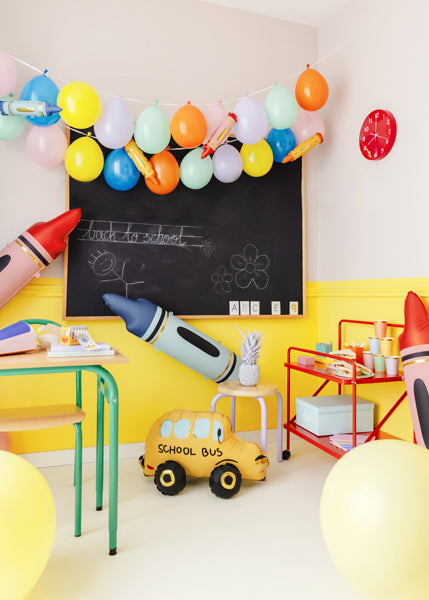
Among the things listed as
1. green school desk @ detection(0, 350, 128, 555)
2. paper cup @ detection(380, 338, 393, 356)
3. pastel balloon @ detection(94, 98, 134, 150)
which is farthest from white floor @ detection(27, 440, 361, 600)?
pastel balloon @ detection(94, 98, 134, 150)

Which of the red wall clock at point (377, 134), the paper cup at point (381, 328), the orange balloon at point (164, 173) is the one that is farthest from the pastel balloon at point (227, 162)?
the paper cup at point (381, 328)

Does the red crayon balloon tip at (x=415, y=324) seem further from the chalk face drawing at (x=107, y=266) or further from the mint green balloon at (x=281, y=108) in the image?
the chalk face drawing at (x=107, y=266)

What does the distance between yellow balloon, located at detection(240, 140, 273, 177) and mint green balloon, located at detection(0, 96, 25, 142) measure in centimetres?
127

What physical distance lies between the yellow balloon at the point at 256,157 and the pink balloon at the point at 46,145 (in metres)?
1.06

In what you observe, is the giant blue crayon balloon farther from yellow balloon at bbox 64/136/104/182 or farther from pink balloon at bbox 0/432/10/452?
pink balloon at bbox 0/432/10/452

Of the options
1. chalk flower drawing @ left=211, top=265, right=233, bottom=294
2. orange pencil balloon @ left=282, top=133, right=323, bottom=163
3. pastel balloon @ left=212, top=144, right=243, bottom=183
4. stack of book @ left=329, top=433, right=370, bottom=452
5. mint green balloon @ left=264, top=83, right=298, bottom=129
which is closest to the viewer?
stack of book @ left=329, top=433, right=370, bottom=452

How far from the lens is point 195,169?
9.00 ft

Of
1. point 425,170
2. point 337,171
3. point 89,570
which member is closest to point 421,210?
point 425,170

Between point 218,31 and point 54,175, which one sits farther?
point 218,31

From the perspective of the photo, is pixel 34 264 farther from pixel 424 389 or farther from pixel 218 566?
pixel 424 389

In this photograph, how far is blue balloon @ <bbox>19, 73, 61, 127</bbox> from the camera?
7.75 ft

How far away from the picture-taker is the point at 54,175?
9.18ft

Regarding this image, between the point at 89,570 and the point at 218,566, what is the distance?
1.53 ft

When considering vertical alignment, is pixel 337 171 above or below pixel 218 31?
below
